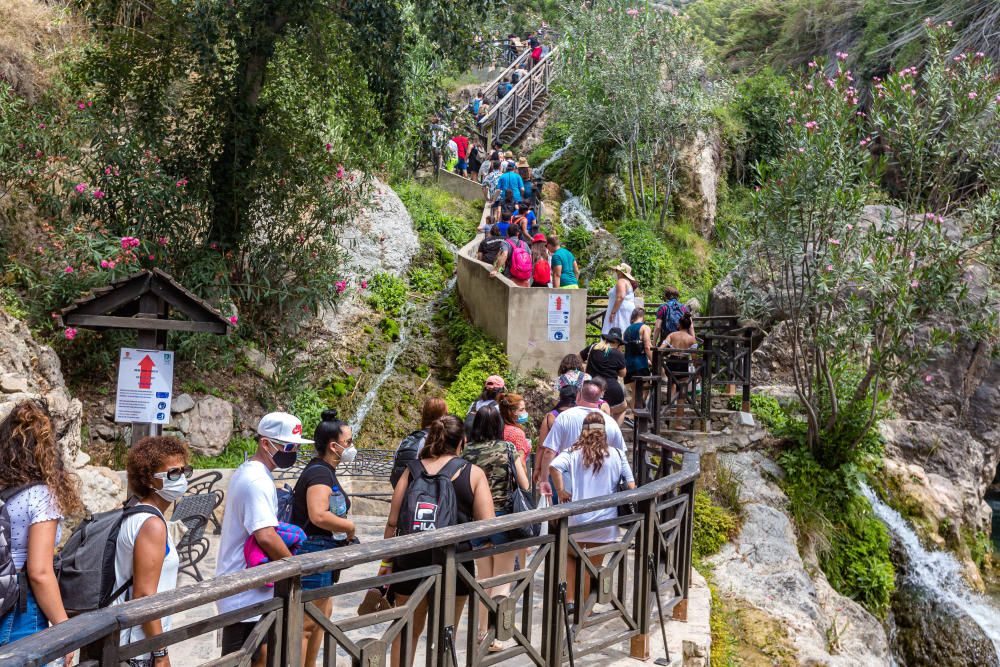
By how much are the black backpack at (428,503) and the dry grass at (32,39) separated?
39.8 ft

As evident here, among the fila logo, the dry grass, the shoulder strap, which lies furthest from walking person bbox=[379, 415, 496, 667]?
the dry grass

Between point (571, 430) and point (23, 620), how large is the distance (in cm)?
402

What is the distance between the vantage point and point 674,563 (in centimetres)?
641

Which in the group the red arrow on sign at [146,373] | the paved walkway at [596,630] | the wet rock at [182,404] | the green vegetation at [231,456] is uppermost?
the red arrow on sign at [146,373]

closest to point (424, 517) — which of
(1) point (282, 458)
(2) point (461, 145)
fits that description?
(1) point (282, 458)

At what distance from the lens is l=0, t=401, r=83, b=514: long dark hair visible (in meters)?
3.62

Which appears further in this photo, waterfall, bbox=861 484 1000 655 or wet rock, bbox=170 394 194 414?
wet rock, bbox=170 394 194 414

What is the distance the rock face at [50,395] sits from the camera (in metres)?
8.90

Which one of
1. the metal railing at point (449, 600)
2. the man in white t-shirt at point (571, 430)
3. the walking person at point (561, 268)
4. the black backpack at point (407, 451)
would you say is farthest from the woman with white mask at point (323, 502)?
the walking person at point (561, 268)

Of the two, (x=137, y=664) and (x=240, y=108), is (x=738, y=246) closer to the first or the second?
(x=240, y=108)

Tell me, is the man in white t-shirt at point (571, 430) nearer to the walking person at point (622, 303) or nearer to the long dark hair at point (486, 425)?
the long dark hair at point (486, 425)

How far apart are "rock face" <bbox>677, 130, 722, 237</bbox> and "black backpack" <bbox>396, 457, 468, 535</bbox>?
2061 centimetres

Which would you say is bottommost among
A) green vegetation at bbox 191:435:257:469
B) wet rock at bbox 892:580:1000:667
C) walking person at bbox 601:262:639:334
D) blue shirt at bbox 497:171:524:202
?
wet rock at bbox 892:580:1000:667

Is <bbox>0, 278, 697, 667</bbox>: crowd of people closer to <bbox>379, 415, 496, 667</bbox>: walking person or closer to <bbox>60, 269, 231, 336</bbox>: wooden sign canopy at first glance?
<bbox>379, 415, 496, 667</bbox>: walking person
